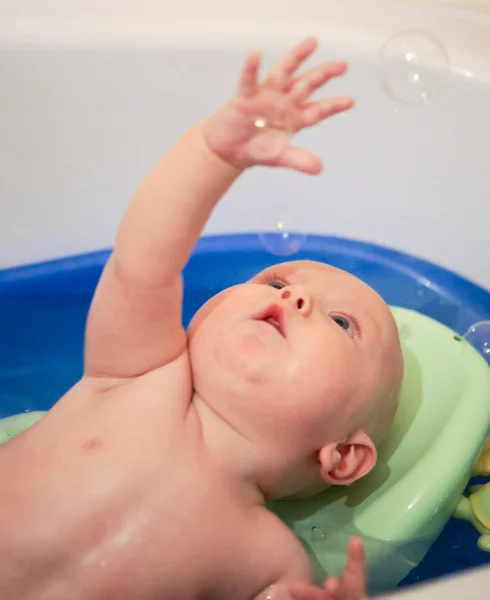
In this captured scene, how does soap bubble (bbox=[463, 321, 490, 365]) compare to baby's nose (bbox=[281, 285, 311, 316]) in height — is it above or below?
below

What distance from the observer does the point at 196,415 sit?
73 cm

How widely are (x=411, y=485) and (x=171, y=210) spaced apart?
0.40 metres

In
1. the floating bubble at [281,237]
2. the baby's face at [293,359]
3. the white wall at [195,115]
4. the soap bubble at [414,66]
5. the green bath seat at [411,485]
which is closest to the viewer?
the baby's face at [293,359]

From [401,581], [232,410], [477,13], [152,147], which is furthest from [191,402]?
[477,13]

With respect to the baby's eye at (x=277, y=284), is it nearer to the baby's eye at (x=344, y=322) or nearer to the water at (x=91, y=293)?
the baby's eye at (x=344, y=322)

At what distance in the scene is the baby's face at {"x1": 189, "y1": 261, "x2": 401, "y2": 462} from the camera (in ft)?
2.24

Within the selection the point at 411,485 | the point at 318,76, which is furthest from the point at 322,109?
the point at 411,485

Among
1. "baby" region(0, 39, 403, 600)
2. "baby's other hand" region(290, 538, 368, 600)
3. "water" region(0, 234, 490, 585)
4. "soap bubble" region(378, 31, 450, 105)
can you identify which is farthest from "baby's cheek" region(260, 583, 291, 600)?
"soap bubble" region(378, 31, 450, 105)

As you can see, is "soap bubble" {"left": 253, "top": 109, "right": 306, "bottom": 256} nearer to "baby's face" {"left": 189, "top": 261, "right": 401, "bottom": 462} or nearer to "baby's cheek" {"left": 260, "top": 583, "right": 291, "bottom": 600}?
"baby's face" {"left": 189, "top": 261, "right": 401, "bottom": 462}

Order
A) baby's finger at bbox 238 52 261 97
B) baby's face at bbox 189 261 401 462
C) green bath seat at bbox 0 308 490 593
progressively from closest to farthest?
baby's finger at bbox 238 52 261 97 → baby's face at bbox 189 261 401 462 → green bath seat at bbox 0 308 490 593

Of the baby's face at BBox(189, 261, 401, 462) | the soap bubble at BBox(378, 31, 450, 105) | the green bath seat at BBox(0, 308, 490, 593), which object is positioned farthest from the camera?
the soap bubble at BBox(378, 31, 450, 105)

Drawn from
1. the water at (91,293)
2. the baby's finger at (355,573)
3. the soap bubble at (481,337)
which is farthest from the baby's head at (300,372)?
the water at (91,293)

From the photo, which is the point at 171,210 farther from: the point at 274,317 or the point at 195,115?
the point at 195,115

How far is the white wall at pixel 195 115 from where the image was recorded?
1.11m
